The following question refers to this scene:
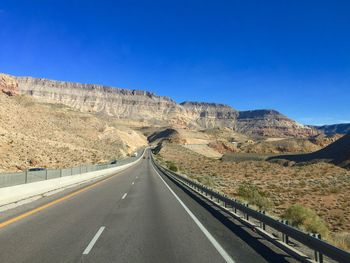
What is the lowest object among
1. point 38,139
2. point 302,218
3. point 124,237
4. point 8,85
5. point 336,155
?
point 302,218

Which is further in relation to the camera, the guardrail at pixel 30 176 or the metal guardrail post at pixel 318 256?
the guardrail at pixel 30 176

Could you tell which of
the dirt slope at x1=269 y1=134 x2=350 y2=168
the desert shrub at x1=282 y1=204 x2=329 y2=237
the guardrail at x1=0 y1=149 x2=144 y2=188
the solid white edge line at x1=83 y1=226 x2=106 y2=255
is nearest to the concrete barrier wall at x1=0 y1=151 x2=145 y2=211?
the guardrail at x1=0 y1=149 x2=144 y2=188

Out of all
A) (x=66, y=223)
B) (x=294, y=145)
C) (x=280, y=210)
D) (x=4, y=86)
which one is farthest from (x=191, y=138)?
(x=66, y=223)

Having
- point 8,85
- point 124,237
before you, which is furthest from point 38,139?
point 8,85

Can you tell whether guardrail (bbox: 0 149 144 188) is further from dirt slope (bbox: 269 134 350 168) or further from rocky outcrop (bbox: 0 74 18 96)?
rocky outcrop (bbox: 0 74 18 96)

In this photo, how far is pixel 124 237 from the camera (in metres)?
9.42

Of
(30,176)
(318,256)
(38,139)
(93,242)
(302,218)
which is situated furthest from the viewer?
(38,139)

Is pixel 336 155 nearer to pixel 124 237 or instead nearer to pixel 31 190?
pixel 31 190

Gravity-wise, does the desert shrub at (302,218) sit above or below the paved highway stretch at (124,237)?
below

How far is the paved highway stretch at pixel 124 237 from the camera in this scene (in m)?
7.50

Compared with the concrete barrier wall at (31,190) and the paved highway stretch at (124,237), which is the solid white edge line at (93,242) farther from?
the concrete barrier wall at (31,190)

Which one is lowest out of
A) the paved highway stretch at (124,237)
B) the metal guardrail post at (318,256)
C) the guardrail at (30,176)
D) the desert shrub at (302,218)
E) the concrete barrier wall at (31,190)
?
the desert shrub at (302,218)

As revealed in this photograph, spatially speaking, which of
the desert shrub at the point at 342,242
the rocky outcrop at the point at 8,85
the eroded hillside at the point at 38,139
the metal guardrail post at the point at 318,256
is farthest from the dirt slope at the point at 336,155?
the rocky outcrop at the point at 8,85

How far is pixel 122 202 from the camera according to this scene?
17.3m
